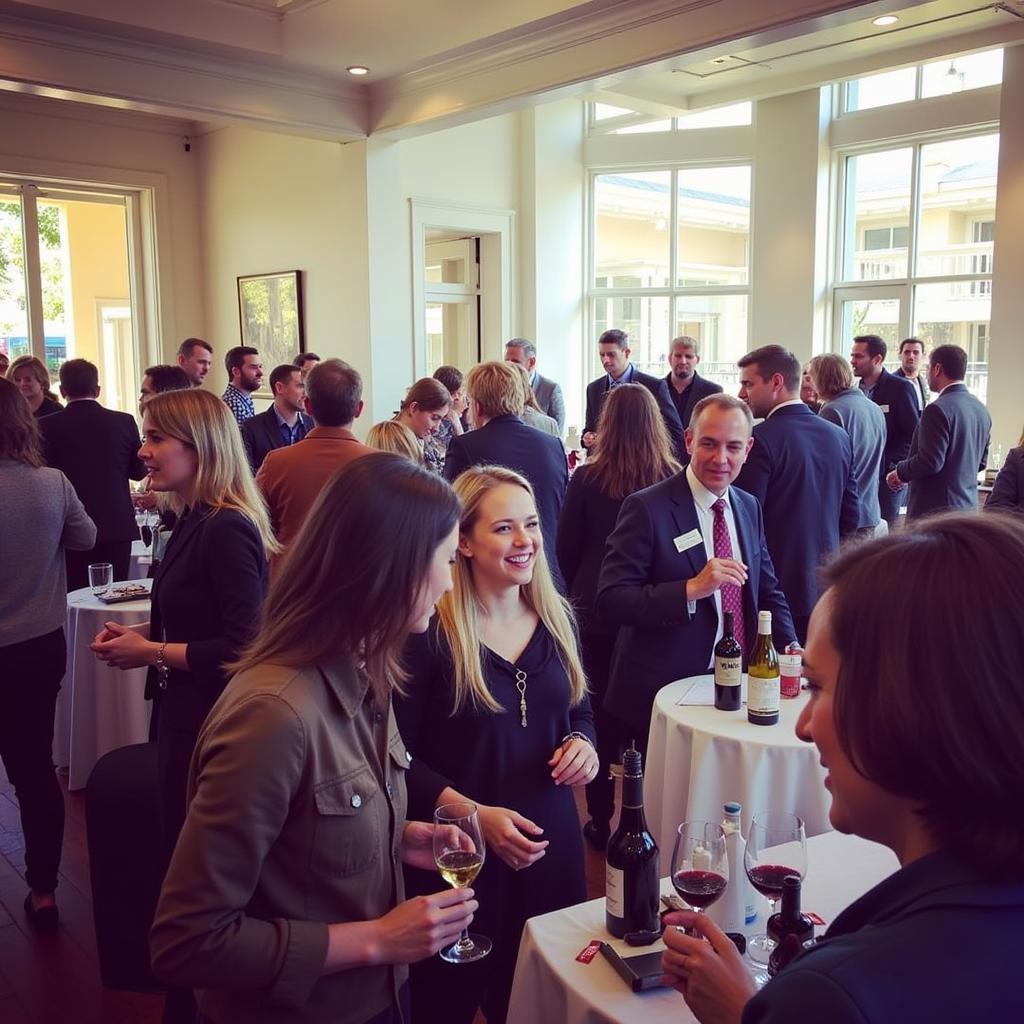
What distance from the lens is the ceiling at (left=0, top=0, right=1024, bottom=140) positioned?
5.45m

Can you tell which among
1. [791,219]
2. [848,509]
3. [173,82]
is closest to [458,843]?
[848,509]

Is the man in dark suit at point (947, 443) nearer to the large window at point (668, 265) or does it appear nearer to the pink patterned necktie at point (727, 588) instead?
the pink patterned necktie at point (727, 588)

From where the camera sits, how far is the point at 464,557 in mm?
2002

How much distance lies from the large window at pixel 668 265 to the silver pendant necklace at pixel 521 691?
8.10 m

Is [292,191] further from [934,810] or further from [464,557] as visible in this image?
[934,810]

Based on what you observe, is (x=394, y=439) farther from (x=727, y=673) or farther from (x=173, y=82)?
(x=173, y=82)

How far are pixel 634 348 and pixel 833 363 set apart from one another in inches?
192

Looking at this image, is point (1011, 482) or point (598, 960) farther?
point (1011, 482)

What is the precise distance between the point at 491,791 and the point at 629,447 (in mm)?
1873

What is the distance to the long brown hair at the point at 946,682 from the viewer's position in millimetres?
741

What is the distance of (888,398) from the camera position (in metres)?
6.44

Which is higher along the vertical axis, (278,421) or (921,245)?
(921,245)

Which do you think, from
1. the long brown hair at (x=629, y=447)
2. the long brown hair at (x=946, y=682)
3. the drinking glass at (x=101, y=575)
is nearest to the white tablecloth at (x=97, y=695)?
the drinking glass at (x=101, y=575)

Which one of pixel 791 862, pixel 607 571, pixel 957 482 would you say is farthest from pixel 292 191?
pixel 791 862
